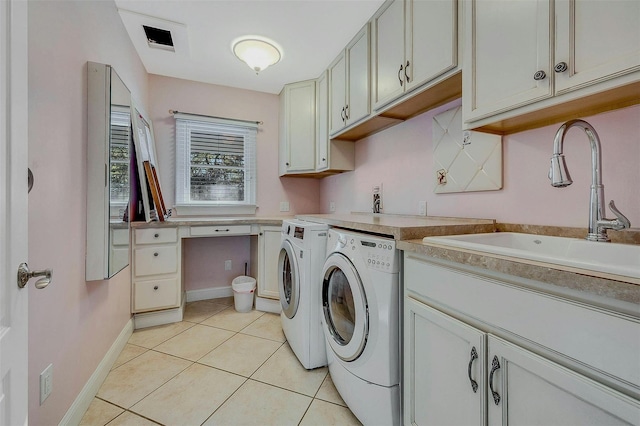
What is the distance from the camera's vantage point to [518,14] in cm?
104

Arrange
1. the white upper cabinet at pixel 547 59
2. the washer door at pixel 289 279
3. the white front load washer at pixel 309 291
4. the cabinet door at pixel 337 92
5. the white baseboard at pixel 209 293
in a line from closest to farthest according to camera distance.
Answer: the white upper cabinet at pixel 547 59 → the white front load washer at pixel 309 291 → the washer door at pixel 289 279 → the cabinet door at pixel 337 92 → the white baseboard at pixel 209 293

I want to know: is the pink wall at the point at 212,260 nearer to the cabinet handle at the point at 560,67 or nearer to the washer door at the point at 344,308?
the washer door at the point at 344,308

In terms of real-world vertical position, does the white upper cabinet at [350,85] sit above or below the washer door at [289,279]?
above

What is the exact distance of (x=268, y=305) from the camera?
2.83 metres

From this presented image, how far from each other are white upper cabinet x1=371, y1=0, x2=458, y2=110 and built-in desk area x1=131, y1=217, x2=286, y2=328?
1.61 m

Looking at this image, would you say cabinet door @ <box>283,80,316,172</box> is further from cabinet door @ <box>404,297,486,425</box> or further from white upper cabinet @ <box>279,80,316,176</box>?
cabinet door @ <box>404,297,486,425</box>

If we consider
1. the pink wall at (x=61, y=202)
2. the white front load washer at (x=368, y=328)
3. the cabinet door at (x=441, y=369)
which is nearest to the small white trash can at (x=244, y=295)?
the pink wall at (x=61, y=202)

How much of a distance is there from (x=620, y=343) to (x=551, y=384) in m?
0.21

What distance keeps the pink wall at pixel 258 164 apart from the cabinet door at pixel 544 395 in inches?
108

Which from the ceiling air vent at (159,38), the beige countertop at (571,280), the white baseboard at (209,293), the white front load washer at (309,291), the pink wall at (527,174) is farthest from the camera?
the white baseboard at (209,293)

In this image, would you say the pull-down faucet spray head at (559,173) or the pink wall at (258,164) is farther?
the pink wall at (258,164)

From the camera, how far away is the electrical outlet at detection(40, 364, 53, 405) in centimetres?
109

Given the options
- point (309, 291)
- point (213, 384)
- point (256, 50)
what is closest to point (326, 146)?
point (256, 50)

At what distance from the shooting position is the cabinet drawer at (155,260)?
2.38 metres
